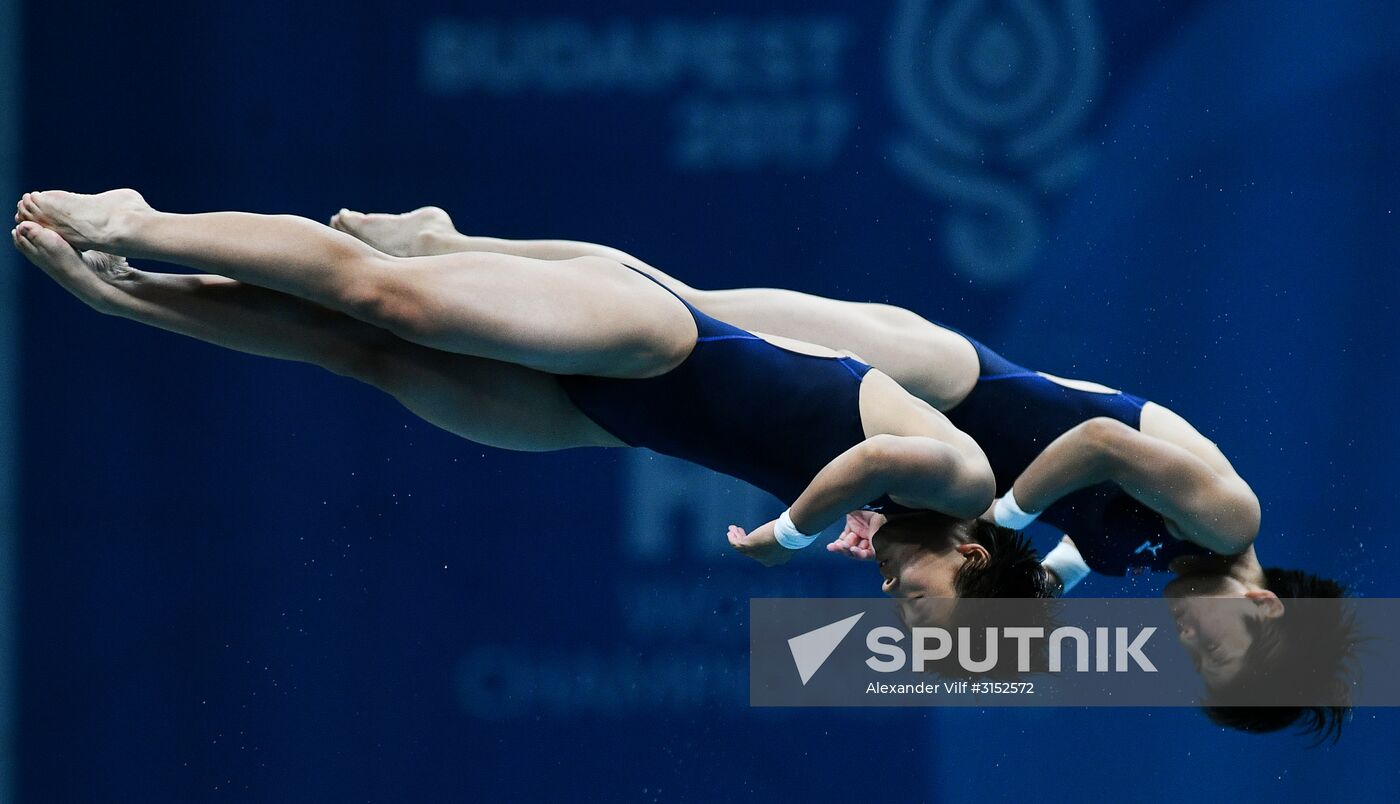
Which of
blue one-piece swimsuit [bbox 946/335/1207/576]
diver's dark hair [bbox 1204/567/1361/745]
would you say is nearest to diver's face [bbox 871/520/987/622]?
blue one-piece swimsuit [bbox 946/335/1207/576]

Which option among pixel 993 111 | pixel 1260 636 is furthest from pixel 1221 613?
pixel 993 111

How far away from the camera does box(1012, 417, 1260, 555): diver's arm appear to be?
10.6ft

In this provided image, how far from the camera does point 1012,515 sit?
3.30 m

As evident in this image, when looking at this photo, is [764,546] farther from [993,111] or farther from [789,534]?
[993,111]

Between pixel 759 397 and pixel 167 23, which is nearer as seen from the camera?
pixel 759 397

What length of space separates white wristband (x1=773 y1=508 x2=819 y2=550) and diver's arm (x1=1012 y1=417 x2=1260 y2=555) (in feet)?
1.55

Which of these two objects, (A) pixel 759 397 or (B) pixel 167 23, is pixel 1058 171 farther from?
(B) pixel 167 23

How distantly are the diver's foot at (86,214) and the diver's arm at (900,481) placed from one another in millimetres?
1459

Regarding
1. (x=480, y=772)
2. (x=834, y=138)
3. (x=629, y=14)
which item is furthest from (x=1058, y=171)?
(x=480, y=772)

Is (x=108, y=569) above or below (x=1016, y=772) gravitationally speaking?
above

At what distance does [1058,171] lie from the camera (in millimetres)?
5164

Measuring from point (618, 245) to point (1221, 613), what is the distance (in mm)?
2490

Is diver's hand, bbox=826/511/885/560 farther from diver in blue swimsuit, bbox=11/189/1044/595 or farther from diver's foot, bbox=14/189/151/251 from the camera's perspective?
diver's foot, bbox=14/189/151/251

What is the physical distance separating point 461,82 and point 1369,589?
3.56 meters
